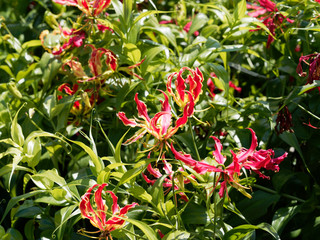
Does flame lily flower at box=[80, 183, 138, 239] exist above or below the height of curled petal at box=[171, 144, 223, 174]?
below

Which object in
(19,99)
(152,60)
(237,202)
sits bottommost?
(237,202)

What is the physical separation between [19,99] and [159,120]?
0.60m

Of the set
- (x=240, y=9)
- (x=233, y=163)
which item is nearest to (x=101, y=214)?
(x=233, y=163)

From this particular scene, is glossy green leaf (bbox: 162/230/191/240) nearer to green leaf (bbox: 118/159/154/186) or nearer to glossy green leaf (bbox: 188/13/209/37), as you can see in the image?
green leaf (bbox: 118/159/154/186)

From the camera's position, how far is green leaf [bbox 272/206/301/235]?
113cm


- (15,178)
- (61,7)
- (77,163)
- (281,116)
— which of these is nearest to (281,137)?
(281,116)

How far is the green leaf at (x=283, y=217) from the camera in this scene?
3.71ft

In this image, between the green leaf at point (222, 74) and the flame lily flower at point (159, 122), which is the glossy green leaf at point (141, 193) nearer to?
the flame lily flower at point (159, 122)

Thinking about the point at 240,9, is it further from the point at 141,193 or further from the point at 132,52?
the point at 141,193

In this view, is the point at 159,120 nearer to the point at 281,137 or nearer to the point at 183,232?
the point at 183,232

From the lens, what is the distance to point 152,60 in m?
1.22

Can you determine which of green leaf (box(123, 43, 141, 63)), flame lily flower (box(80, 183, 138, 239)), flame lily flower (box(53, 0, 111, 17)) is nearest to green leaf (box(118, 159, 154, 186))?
flame lily flower (box(80, 183, 138, 239))

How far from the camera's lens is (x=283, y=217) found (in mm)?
1150

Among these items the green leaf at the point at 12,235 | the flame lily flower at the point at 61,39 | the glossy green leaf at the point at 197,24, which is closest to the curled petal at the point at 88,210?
the green leaf at the point at 12,235
